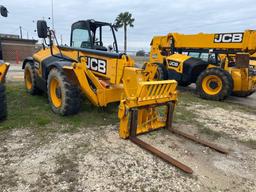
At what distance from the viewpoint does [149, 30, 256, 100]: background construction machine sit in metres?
7.50

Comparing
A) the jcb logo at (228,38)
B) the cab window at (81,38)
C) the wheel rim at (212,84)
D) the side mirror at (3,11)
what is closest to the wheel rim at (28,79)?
the cab window at (81,38)

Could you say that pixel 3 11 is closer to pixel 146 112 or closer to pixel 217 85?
pixel 146 112

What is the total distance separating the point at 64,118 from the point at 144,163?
2.37m

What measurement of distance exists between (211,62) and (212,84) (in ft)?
4.32

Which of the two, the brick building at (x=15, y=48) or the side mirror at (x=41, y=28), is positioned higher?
the side mirror at (x=41, y=28)

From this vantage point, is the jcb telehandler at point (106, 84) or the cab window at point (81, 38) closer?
the jcb telehandler at point (106, 84)

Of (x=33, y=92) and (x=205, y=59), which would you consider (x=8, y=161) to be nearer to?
(x=33, y=92)

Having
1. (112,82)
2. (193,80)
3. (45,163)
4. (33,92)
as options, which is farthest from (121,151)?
(193,80)

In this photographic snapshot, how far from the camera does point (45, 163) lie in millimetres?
3170

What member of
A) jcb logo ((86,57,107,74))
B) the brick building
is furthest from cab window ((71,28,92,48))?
the brick building

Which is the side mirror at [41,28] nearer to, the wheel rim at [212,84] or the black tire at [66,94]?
the black tire at [66,94]

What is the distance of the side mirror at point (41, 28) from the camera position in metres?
4.82

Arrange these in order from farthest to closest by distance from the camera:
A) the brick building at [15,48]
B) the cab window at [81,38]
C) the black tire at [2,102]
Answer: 1. the brick building at [15,48]
2. the cab window at [81,38]
3. the black tire at [2,102]

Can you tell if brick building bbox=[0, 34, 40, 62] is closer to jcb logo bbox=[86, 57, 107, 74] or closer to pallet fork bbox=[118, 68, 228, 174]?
jcb logo bbox=[86, 57, 107, 74]
